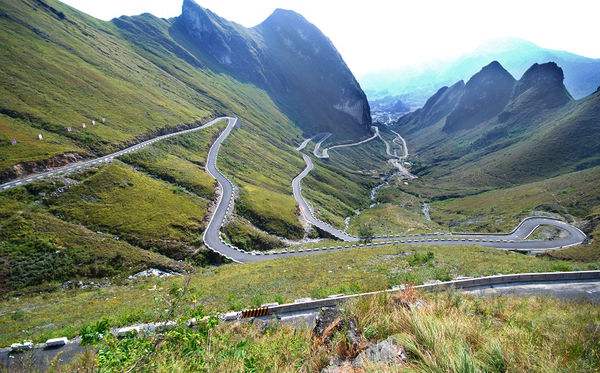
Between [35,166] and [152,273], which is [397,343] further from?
[35,166]

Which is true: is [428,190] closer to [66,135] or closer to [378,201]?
[378,201]

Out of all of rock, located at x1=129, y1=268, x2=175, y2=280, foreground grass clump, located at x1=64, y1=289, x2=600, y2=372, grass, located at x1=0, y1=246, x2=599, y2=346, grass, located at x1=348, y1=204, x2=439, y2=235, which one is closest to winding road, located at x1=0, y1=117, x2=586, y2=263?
rock, located at x1=129, y1=268, x2=175, y2=280

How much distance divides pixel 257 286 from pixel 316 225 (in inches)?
2566

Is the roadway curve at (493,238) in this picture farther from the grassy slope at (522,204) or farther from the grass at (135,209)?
the grass at (135,209)

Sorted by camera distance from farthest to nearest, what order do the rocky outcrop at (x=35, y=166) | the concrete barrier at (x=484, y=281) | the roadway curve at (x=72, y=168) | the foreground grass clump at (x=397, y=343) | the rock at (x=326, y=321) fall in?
the rocky outcrop at (x=35, y=166) < the roadway curve at (x=72, y=168) < the concrete barrier at (x=484, y=281) < the rock at (x=326, y=321) < the foreground grass clump at (x=397, y=343)

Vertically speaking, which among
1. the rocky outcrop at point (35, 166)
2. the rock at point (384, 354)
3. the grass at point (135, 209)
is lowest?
the grass at point (135, 209)

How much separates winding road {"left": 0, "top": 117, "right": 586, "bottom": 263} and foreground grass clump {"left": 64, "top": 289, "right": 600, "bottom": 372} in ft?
167

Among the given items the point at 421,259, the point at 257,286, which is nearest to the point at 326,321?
the point at 257,286

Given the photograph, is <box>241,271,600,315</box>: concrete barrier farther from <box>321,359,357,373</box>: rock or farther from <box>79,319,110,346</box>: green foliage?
<box>79,319,110,346</box>: green foliage

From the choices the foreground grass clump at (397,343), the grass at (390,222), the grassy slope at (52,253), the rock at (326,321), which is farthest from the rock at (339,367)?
the grass at (390,222)

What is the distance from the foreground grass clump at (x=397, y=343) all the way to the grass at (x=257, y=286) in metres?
10.8

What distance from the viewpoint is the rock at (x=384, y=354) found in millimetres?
7726

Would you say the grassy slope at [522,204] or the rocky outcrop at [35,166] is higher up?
the grassy slope at [522,204]

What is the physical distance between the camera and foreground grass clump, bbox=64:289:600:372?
272 inches
